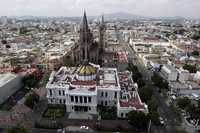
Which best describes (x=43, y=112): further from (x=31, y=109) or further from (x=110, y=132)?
(x=110, y=132)

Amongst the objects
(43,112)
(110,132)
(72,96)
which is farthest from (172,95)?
(43,112)

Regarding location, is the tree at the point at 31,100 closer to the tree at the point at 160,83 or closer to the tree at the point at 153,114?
the tree at the point at 153,114

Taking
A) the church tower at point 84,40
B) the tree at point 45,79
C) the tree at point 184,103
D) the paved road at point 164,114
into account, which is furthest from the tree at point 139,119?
the tree at point 45,79

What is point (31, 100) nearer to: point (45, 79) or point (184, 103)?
point (45, 79)

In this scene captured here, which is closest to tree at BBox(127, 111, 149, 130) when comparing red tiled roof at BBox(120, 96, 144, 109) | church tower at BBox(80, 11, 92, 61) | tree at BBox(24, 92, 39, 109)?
red tiled roof at BBox(120, 96, 144, 109)

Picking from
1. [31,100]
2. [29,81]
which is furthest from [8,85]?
[31,100]

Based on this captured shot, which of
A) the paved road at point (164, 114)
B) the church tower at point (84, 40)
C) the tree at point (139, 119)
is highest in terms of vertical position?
the church tower at point (84, 40)
